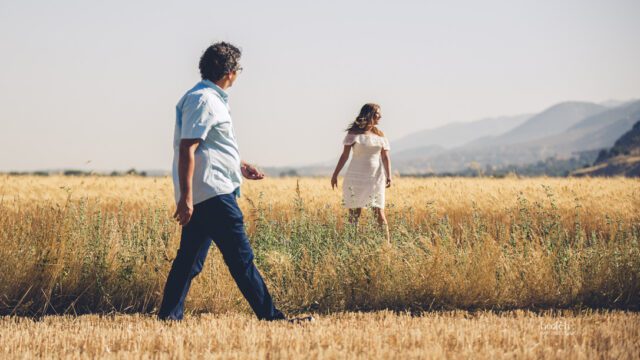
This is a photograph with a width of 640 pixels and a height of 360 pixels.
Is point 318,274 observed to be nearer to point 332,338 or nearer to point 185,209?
point 332,338

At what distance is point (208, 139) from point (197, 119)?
23 centimetres

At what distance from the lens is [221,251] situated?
5680mm

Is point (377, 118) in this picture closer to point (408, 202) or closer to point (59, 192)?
point (408, 202)

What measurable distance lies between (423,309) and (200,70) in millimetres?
3364

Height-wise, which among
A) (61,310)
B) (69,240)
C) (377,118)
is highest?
(377,118)

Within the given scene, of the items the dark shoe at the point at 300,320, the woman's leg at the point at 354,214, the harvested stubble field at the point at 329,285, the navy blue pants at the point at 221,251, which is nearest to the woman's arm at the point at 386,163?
the woman's leg at the point at 354,214

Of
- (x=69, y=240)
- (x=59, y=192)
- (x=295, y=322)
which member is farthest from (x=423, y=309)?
(x=59, y=192)

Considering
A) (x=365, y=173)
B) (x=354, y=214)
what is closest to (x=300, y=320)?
(x=354, y=214)

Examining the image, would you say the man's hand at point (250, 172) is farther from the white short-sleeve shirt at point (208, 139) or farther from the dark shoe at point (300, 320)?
the dark shoe at point (300, 320)

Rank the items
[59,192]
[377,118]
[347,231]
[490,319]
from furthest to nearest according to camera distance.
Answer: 1. [59,192]
2. [377,118]
3. [347,231]
4. [490,319]

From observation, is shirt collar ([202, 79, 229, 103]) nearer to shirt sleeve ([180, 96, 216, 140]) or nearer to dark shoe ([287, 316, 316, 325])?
shirt sleeve ([180, 96, 216, 140])

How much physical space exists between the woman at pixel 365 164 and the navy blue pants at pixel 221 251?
365 centimetres

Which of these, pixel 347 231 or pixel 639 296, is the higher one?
pixel 347 231

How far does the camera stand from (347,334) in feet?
17.8
